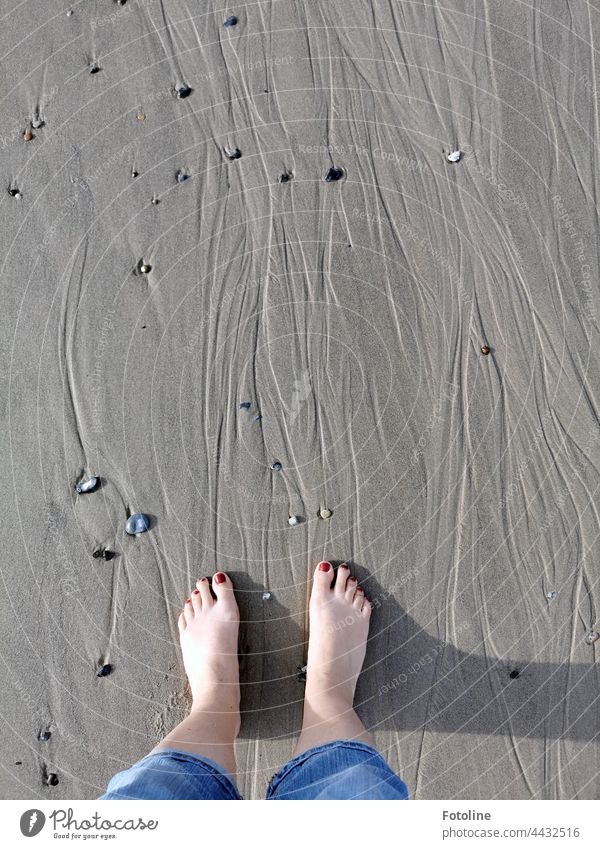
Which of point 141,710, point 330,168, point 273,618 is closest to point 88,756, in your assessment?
point 141,710

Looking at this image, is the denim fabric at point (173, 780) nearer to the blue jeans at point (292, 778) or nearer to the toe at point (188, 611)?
the blue jeans at point (292, 778)

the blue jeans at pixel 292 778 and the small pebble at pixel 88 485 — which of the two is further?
the small pebble at pixel 88 485

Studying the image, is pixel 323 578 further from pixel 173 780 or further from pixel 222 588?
pixel 173 780

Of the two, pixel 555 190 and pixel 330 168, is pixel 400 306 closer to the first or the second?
pixel 330 168

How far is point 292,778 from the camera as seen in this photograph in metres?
2.68

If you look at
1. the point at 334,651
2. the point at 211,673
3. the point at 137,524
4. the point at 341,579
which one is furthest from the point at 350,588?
the point at 137,524

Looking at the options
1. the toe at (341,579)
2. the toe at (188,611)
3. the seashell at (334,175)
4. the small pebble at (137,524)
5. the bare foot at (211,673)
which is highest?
the seashell at (334,175)

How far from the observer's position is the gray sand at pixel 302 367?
9.36 ft

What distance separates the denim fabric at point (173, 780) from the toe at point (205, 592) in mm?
614

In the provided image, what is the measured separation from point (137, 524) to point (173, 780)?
3.53 feet

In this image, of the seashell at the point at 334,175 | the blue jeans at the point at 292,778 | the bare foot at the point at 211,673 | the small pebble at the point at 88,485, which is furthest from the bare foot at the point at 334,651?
the seashell at the point at 334,175

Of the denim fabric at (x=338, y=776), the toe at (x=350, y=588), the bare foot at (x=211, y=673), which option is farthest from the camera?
the toe at (x=350, y=588)

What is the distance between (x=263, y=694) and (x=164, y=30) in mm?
3125

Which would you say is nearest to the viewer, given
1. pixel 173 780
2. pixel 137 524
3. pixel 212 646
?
pixel 173 780
